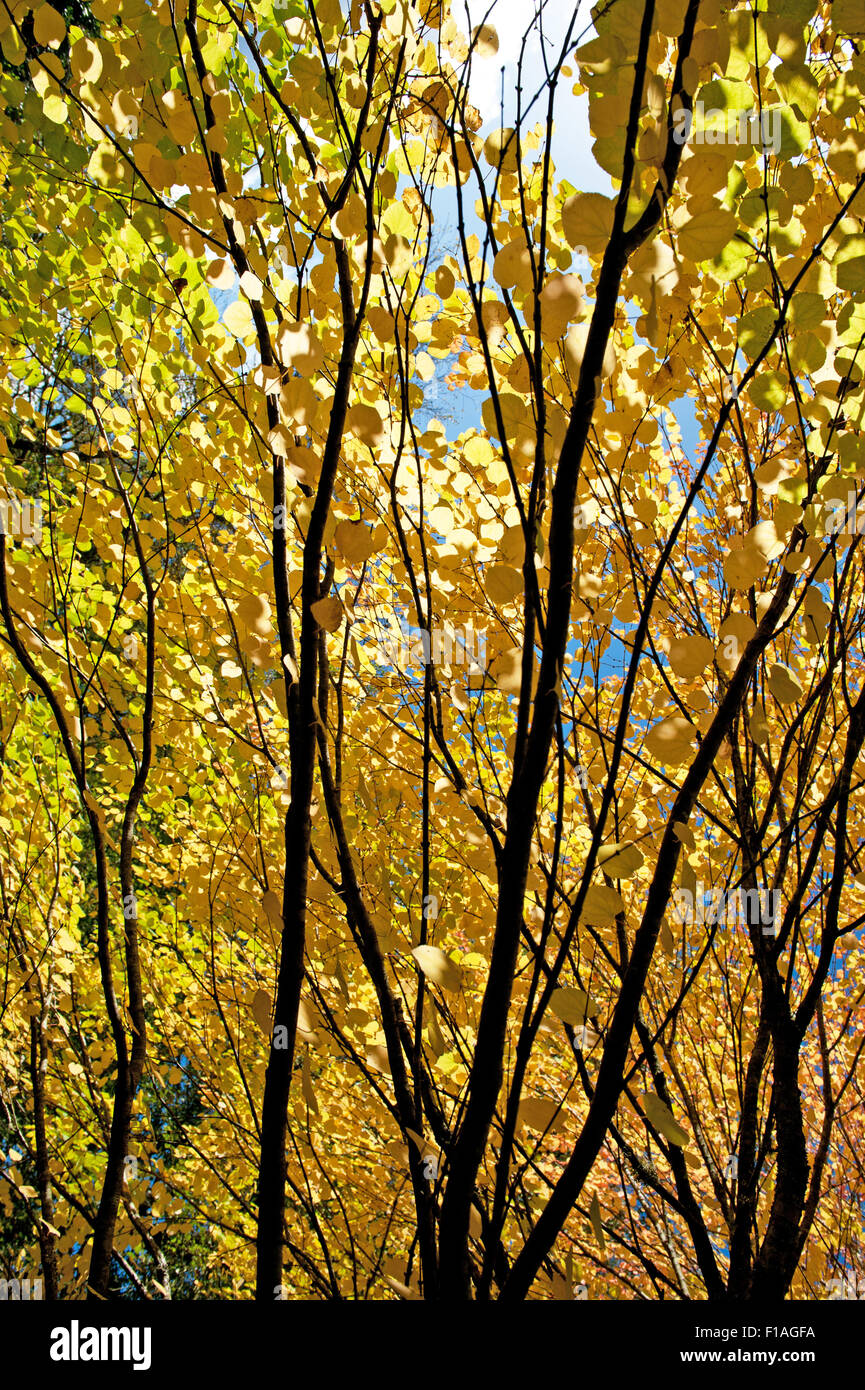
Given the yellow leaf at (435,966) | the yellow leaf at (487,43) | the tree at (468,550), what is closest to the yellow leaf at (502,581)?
the tree at (468,550)

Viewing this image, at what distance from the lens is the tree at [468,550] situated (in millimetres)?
882

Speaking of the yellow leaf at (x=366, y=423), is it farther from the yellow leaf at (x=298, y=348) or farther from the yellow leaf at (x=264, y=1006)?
the yellow leaf at (x=264, y=1006)

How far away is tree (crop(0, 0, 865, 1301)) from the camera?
88 cm

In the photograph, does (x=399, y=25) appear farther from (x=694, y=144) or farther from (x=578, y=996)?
(x=578, y=996)

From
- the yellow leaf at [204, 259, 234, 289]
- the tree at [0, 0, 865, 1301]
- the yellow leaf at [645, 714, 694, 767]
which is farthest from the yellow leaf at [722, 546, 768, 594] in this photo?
the yellow leaf at [204, 259, 234, 289]

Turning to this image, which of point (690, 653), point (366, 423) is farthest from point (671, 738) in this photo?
point (366, 423)

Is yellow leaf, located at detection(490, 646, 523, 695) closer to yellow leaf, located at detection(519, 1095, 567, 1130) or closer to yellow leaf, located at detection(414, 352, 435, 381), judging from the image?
yellow leaf, located at detection(519, 1095, 567, 1130)

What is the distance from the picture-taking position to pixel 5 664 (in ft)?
9.64

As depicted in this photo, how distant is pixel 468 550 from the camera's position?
165 centimetres

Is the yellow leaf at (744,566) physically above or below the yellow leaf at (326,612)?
above

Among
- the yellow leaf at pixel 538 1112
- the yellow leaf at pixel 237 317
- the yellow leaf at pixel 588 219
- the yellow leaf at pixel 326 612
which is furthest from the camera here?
the yellow leaf at pixel 237 317

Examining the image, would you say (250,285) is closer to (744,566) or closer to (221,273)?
(221,273)

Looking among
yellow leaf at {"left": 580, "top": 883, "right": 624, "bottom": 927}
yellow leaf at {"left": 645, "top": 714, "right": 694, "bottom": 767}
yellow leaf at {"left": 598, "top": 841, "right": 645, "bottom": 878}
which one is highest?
yellow leaf at {"left": 645, "top": 714, "right": 694, "bottom": 767}
